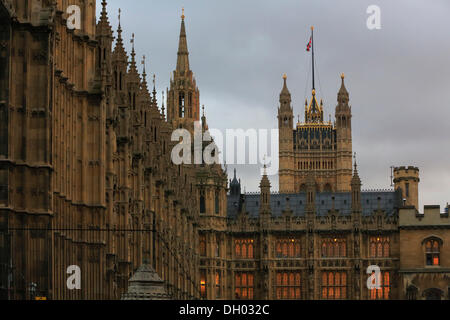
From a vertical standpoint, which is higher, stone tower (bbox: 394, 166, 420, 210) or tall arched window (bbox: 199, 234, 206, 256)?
stone tower (bbox: 394, 166, 420, 210)

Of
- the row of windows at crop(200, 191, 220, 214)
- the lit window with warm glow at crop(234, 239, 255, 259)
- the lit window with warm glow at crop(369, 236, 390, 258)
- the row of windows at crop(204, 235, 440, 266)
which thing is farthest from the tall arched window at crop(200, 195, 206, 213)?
the lit window with warm glow at crop(369, 236, 390, 258)

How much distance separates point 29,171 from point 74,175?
1051 centimetres

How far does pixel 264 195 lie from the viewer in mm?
121000

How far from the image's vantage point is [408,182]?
5566 inches

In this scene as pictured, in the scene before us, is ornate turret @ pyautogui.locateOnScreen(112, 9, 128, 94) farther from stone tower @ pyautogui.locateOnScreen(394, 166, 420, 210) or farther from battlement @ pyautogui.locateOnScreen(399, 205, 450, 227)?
stone tower @ pyautogui.locateOnScreen(394, 166, 420, 210)

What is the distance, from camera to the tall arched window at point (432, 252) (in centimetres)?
11625

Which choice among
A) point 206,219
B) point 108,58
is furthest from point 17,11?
point 206,219

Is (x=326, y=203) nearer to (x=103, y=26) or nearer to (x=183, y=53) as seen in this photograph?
(x=183, y=53)

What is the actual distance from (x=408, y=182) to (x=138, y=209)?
252ft

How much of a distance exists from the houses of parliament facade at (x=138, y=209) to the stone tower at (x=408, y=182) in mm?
186

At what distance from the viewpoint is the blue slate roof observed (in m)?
123

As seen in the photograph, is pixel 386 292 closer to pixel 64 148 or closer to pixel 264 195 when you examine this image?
pixel 264 195

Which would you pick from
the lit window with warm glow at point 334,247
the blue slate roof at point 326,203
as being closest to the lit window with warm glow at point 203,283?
the blue slate roof at point 326,203

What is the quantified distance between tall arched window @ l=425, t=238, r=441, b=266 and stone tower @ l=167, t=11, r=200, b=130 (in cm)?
3396
